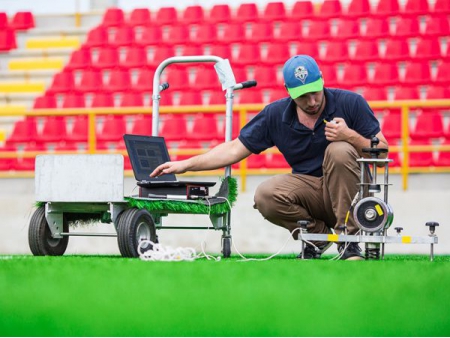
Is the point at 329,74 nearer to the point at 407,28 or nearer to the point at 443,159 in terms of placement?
the point at 407,28

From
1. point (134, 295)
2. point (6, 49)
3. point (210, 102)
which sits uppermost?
point (6, 49)

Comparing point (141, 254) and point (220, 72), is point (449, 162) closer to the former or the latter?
point (220, 72)

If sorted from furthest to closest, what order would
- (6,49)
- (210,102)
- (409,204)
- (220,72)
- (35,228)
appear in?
1. (6,49)
2. (210,102)
3. (409,204)
4. (220,72)
5. (35,228)

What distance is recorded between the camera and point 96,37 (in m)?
9.81

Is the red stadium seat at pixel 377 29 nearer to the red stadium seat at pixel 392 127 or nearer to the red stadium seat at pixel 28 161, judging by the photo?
the red stadium seat at pixel 392 127

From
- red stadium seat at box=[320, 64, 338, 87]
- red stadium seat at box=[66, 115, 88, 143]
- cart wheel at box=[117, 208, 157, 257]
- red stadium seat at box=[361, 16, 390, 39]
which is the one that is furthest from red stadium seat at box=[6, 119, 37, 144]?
cart wheel at box=[117, 208, 157, 257]

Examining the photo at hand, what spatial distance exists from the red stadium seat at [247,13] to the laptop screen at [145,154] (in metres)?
5.27

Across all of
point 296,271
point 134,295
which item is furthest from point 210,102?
point 134,295

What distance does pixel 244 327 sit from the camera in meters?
1.84

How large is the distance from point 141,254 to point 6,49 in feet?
22.4

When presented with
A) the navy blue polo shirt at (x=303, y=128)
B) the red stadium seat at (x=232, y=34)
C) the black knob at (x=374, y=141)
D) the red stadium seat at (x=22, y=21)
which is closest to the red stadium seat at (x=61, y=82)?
the red stadium seat at (x=22, y=21)

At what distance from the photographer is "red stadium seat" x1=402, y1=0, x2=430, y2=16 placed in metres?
9.16

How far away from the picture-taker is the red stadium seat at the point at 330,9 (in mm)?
9305

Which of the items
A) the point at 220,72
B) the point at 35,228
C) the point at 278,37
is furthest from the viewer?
the point at 278,37
